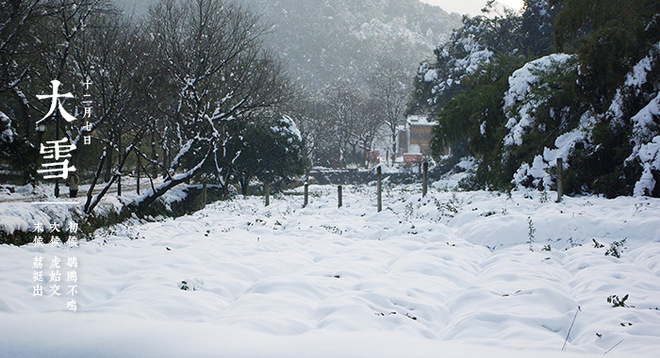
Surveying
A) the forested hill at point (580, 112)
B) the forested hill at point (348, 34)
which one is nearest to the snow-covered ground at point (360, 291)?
the forested hill at point (580, 112)

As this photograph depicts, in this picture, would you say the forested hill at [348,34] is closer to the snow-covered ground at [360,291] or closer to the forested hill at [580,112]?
the forested hill at [580,112]

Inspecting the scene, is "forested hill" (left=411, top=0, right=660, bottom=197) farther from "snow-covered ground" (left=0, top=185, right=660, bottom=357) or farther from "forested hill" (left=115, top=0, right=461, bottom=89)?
"forested hill" (left=115, top=0, right=461, bottom=89)

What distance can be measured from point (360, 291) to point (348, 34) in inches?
4725

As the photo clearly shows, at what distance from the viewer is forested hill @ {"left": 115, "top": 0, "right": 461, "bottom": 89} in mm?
104438

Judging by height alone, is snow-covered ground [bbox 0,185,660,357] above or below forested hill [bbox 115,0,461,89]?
below

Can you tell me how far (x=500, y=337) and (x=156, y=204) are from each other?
11.7 metres

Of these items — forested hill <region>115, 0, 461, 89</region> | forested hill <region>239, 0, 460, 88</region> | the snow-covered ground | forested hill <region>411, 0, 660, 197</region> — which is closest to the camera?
the snow-covered ground

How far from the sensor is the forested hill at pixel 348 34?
343 ft

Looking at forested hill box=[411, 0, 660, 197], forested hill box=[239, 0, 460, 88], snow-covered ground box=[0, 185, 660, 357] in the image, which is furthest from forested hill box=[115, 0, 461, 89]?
snow-covered ground box=[0, 185, 660, 357]

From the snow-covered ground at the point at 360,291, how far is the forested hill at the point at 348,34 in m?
83.5

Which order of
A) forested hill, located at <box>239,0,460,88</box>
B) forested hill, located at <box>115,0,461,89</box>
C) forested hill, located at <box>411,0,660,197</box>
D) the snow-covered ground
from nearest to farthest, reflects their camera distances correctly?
1. the snow-covered ground
2. forested hill, located at <box>411,0,660,197</box>
3. forested hill, located at <box>115,0,461,89</box>
4. forested hill, located at <box>239,0,460,88</box>

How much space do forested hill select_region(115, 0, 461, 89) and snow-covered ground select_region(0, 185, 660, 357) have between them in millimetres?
83508

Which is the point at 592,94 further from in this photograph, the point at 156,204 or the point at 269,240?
the point at 156,204

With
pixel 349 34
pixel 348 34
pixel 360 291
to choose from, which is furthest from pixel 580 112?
pixel 349 34
